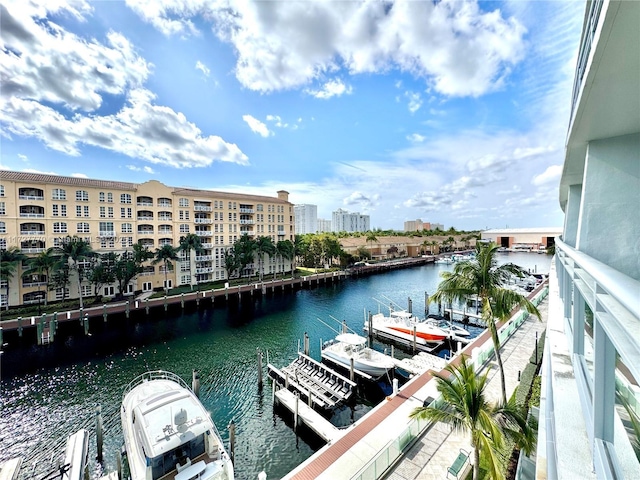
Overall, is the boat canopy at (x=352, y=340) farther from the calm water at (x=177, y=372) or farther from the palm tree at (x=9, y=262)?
the palm tree at (x=9, y=262)

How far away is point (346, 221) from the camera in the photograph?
181625 mm

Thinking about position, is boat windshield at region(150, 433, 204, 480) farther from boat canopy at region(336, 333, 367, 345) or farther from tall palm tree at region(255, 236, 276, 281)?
tall palm tree at region(255, 236, 276, 281)

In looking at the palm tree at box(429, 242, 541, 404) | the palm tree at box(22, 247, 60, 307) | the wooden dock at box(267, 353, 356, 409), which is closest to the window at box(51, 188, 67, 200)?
the palm tree at box(22, 247, 60, 307)

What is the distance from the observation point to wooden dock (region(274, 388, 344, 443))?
1230cm

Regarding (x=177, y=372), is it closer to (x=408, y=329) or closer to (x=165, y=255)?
(x=408, y=329)

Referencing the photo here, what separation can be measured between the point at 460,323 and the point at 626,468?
96.9 feet

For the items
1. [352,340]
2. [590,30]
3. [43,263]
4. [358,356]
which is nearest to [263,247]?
[43,263]

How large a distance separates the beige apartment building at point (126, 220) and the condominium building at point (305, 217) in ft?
337

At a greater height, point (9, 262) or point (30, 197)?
point (30, 197)

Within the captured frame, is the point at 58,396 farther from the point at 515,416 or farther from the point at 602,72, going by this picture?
the point at 602,72

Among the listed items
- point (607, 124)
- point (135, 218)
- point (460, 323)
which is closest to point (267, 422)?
point (607, 124)

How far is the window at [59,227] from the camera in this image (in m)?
32.5

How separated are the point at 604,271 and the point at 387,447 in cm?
928

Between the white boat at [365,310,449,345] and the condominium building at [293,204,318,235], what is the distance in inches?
5167
